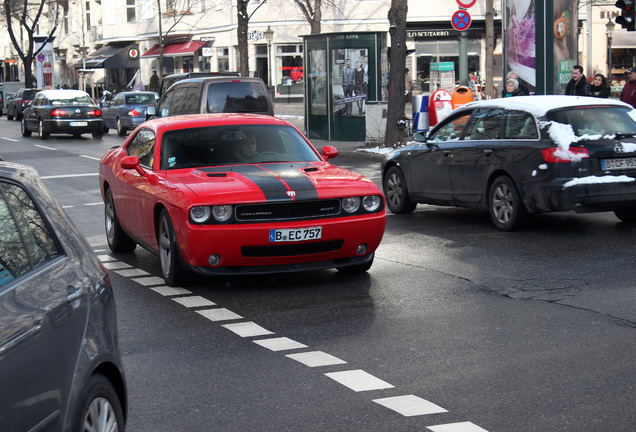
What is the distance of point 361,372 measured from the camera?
5953 mm

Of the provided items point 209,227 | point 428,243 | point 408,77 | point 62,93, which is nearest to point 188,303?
point 209,227

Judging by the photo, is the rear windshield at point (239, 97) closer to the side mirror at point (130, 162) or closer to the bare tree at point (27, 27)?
the side mirror at point (130, 162)

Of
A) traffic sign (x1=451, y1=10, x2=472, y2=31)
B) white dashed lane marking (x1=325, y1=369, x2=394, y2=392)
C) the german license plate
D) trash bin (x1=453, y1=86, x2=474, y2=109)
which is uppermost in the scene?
traffic sign (x1=451, y1=10, x2=472, y2=31)

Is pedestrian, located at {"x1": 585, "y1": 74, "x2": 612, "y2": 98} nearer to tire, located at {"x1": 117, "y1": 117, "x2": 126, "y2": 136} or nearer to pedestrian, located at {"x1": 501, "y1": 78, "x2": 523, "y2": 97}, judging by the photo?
pedestrian, located at {"x1": 501, "y1": 78, "x2": 523, "y2": 97}

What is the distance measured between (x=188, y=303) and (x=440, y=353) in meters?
2.51

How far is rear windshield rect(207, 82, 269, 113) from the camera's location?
798 inches

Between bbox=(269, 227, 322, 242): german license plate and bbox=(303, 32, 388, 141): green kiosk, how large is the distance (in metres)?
18.7

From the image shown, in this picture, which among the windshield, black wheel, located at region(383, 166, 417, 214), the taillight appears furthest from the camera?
black wheel, located at region(383, 166, 417, 214)

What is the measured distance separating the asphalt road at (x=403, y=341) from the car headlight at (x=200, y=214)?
653mm

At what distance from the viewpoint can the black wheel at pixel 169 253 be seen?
8.60 metres

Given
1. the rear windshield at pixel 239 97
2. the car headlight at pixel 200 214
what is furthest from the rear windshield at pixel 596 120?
the rear windshield at pixel 239 97

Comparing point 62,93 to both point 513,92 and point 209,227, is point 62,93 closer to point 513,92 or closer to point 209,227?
point 513,92

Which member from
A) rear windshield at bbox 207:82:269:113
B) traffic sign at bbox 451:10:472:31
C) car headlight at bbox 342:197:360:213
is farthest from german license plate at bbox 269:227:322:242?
traffic sign at bbox 451:10:472:31

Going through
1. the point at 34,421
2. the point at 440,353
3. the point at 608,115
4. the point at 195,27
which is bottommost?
the point at 440,353
